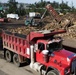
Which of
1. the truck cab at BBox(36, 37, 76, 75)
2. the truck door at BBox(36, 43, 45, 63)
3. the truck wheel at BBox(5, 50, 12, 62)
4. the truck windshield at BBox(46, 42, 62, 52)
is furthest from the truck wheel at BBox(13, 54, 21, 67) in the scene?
the truck windshield at BBox(46, 42, 62, 52)

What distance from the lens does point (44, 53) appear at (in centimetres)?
1188

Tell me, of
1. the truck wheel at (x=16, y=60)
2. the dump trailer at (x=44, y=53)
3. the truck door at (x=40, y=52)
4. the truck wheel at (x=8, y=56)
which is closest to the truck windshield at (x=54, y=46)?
the dump trailer at (x=44, y=53)

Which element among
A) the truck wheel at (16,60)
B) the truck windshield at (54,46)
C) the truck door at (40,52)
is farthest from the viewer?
the truck wheel at (16,60)

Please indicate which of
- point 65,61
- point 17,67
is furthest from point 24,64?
point 65,61

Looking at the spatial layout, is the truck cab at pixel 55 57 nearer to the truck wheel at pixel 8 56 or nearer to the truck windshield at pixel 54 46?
the truck windshield at pixel 54 46

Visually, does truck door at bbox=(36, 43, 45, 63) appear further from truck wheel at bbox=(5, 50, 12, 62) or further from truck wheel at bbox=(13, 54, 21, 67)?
truck wheel at bbox=(5, 50, 12, 62)

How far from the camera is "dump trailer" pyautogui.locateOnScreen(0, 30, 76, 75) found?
11.4m

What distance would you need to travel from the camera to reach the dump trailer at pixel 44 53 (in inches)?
448

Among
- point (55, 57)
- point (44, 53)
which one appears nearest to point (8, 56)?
point (44, 53)

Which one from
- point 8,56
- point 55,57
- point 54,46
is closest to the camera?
point 55,57

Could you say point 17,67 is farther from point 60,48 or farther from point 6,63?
point 60,48

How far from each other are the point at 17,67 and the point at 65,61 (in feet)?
14.4

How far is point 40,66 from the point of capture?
12547mm

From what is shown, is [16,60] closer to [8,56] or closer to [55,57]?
[8,56]
